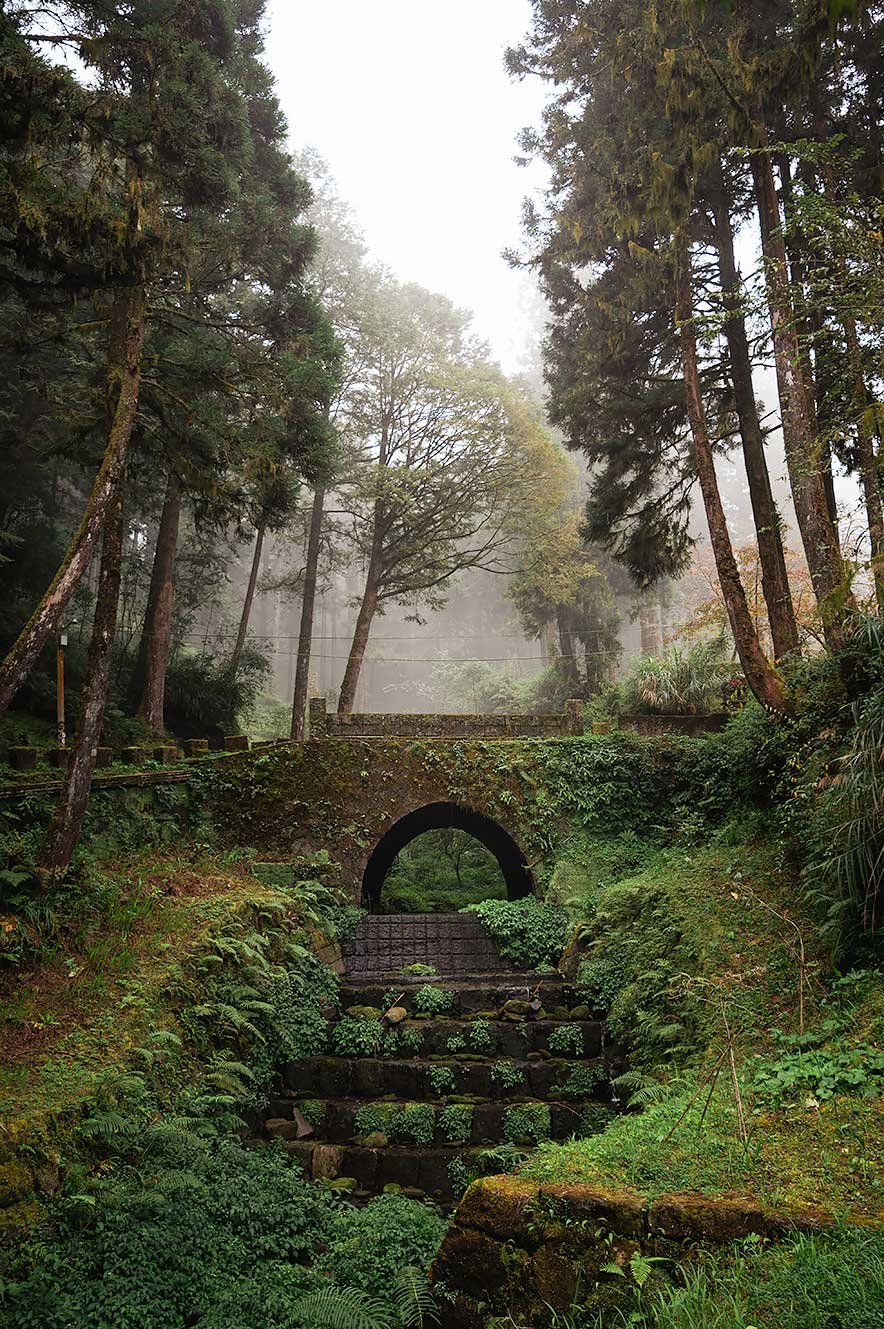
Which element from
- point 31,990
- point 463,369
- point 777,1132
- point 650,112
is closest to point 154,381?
point 31,990

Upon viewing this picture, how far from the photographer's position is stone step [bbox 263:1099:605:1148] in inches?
300

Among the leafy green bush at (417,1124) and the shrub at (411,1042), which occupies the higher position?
the shrub at (411,1042)

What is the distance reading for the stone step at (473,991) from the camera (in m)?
9.76

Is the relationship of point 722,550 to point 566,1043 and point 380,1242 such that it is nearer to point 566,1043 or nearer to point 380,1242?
point 566,1043

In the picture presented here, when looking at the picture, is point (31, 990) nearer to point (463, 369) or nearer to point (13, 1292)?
point (13, 1292)

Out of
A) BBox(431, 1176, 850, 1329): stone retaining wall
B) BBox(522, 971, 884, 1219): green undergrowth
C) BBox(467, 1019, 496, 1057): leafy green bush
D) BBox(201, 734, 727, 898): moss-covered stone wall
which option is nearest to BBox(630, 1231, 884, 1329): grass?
BBox(431, 1176, 850, 1329): stone retaining wall

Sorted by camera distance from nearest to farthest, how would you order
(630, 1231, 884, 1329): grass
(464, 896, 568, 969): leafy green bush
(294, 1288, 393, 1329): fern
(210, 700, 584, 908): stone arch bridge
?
(630, 1231, 884, 1329): grass
(294, 1288, 393, 1329): fern
(464, 896, 568, 969): leafy green bush
(210, 700, 584, 908): stone arch bridge

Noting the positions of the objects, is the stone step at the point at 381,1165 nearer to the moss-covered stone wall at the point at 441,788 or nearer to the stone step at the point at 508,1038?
the stone step at the point at 508,1038

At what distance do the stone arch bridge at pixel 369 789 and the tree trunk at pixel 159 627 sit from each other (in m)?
3.66

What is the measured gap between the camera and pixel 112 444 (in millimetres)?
8594

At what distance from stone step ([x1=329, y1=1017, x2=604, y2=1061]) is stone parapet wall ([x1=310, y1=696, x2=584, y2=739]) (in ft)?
19.3

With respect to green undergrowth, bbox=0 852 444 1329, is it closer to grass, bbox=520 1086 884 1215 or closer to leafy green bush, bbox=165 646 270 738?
grass, bbox=520 1086 884 1215

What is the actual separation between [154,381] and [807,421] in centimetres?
801

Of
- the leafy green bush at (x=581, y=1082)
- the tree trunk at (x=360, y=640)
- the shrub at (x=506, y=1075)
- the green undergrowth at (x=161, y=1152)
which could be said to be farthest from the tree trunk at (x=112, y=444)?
the tree trunk at (x=360, y=640)
